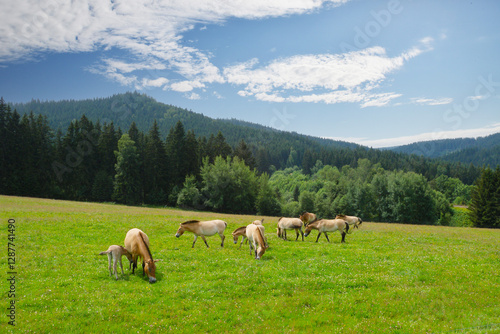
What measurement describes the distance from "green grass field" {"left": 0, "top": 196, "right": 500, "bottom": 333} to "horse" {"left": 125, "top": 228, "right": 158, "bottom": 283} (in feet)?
1.42

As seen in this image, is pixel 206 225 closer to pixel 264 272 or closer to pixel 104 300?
pixel 264 272

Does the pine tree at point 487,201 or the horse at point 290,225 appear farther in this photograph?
the pine tree at point 487,201

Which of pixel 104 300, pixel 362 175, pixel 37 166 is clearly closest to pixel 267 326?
pixel 104 300

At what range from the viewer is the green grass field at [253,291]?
30.8ft

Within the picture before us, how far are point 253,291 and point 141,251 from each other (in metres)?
5.74

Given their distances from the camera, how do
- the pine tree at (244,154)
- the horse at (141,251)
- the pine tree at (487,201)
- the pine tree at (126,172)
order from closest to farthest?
the horse at (141,251)
the pine tree at (487,201)
the pine tree at (126,172)
the pine tree at (244,154)

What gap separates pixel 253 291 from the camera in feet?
38.6

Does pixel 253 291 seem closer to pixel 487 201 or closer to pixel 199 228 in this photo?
pixel 199 228

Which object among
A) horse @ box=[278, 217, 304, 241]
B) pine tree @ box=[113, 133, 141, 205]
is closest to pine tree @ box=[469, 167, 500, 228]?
horse @ box=[278, 217, 304, 241]

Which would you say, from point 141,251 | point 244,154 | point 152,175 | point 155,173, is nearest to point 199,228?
point 141,251

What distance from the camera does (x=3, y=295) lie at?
10.3 meters

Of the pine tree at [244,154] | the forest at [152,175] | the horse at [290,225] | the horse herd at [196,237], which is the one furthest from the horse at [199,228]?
the pine tree at [244,154]

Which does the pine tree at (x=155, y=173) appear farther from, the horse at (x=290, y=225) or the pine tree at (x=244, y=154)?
the horse at (x=290, y=225)

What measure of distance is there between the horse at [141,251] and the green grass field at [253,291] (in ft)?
1.42
